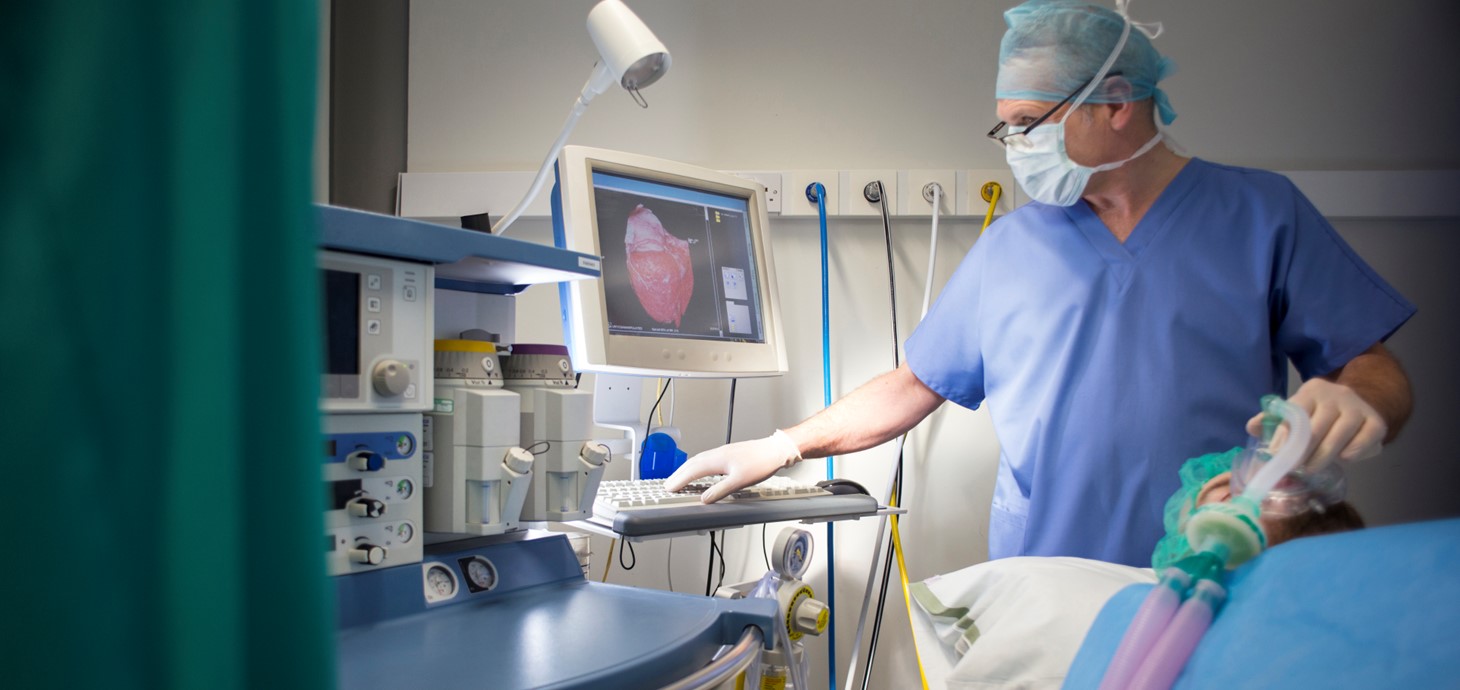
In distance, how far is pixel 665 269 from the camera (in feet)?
5.86

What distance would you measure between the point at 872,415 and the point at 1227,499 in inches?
40.3

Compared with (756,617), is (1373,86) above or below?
above

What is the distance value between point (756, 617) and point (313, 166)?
818 mm

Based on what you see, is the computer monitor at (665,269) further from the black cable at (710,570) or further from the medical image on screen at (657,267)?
the black cable at (710,570)

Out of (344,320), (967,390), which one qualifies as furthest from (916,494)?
(344,320)

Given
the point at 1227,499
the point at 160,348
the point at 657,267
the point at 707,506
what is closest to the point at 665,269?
the point at 657,267

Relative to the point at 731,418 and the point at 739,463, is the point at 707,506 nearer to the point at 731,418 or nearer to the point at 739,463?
the point at 739,463

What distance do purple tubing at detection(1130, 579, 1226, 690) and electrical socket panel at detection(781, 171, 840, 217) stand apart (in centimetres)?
172

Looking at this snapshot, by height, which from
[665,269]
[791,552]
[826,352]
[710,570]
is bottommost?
[710,570]

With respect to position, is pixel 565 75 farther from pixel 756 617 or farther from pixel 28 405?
pixel 28 405

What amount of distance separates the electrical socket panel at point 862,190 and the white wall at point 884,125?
0.05 meters

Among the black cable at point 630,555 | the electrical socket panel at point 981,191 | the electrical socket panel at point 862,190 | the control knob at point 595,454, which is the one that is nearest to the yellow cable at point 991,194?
the electrical socket panel at point 981,191

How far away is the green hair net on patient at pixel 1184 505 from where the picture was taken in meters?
0.76

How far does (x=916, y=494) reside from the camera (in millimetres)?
2318
